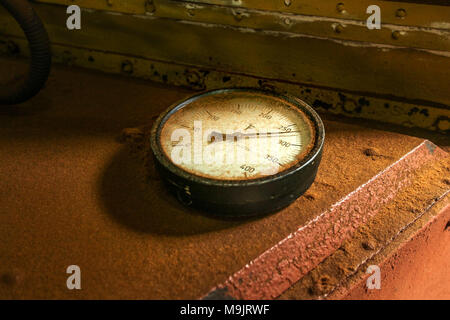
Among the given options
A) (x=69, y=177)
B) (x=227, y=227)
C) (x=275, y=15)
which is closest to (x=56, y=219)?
(x=69, y=177)

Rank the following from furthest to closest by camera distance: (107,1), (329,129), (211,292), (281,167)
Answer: (107,1), (329,129), (281,167), (211,292)

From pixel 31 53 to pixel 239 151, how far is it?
1.10 m

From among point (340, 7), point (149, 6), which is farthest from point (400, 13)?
point (149, 6)

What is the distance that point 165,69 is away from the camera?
203 cm

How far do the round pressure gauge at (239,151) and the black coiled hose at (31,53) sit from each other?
736mm

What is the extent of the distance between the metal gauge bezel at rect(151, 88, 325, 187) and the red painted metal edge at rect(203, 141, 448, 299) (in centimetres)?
19

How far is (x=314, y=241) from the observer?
4.13 ft

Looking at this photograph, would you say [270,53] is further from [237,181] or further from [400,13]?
[237,181]

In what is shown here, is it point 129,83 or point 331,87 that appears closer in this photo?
point 331,87

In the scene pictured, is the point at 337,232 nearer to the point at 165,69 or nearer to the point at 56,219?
the point at 56,219

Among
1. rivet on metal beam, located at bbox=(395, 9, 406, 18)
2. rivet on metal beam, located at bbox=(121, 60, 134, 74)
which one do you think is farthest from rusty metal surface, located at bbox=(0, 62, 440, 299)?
rivet on metal beam, located at bbox=(395, 9, 406, 18)

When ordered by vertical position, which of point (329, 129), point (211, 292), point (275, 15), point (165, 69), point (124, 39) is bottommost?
point (211, 292)

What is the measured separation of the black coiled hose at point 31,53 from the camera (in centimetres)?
169

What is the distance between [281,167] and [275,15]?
2.56ft
